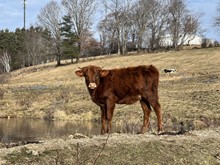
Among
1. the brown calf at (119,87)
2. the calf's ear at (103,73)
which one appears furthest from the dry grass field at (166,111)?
the calf's ear at (103,73)

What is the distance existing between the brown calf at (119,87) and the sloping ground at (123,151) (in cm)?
150

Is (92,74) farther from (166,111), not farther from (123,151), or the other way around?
(166,111)

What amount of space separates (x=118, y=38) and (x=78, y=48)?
11398mm

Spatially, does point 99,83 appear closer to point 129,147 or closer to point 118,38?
point 129,147

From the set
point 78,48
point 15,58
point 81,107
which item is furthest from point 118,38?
point 81,107

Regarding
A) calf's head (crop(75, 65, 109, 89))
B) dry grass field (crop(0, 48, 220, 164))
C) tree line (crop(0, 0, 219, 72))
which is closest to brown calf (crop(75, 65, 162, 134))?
calf's head (crop(75, 65, 109, 89))

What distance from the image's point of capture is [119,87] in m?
11.9

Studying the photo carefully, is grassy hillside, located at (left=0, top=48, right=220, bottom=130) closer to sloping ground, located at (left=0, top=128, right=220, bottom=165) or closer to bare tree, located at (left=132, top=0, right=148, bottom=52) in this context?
sloping ground, located at (left=0, top=128, right=220, bottom=165)

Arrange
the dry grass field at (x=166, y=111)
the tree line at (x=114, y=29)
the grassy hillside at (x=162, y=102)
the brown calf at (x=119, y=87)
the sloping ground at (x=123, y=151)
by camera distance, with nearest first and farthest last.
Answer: the sloping ground at (x=123, y=151)
the dry grass field at (x=166, y=111)
the brown calf at (x=119, y=87)
the grassy hillside at (x=162, y=102)
the tree line at (x=114, y=29)

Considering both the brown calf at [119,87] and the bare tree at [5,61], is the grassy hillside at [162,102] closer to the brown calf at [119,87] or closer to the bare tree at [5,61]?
the brown calf at [119,87]

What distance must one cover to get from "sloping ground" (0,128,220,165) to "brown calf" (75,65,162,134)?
1.50 metres

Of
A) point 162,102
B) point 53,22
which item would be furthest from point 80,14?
point 162,102

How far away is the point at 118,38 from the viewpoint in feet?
310

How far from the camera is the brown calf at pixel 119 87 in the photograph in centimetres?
1163
